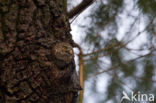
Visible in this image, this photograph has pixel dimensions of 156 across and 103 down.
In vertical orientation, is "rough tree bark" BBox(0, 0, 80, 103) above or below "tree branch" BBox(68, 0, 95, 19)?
below

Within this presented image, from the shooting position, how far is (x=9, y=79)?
40 cm

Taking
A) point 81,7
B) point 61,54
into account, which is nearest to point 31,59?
point 61,54

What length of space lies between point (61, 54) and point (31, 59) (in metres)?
0.06

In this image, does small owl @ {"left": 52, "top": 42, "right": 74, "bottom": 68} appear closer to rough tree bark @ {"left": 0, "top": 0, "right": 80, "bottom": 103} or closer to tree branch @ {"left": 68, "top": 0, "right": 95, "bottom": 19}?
rough tree bark @ {"left": 0, "top": 0, "right": 80, "bottom": 103}

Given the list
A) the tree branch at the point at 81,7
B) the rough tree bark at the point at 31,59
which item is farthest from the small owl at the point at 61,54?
the tree branch at the point at 81,7

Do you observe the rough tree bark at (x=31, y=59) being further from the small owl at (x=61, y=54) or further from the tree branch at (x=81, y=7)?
the tree branch at (x=81, y=7)

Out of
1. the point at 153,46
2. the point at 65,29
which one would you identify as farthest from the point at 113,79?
the point at 65,29

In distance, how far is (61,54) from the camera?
0.43 m

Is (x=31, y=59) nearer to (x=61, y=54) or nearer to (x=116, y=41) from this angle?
(x=61, y=54)

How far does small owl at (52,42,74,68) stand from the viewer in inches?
16.7

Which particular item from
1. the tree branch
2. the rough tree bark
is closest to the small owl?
the rough tree bark

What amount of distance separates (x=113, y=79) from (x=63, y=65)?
844 millimetres

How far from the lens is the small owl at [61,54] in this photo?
42 cm

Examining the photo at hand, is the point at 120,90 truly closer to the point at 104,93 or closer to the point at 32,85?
the point at 104,93
